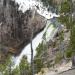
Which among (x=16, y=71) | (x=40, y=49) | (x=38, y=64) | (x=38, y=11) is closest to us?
(x=38, y=64)

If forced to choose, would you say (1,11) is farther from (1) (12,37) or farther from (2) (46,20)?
(2) (46,20)

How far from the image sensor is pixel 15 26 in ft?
48.8

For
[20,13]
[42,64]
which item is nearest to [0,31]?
[20,13]

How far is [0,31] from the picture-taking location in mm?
14883

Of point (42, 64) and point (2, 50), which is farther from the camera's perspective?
point (2, 50)

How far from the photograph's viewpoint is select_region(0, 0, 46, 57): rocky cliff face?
1401cm

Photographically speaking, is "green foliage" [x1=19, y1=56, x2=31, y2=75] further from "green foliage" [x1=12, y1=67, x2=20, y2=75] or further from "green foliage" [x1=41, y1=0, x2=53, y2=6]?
"green foliage" [x1=41, y1=0, x2=53, y2=6]

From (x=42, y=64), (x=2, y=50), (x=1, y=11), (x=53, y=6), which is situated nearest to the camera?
(x=42, y=64)

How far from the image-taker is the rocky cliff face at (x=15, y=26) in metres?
14.0

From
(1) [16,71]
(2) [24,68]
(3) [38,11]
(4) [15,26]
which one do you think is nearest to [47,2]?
(3) [38,11]

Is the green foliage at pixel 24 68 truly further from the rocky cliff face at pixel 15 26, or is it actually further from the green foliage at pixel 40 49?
the rocky cliff face at pixel 15 26

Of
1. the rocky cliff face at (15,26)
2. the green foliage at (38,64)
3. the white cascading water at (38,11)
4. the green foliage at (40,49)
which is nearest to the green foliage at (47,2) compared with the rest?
the white cascading water at (38,11)

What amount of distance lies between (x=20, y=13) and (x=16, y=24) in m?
0.57

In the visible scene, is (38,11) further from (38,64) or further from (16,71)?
(38,64)
